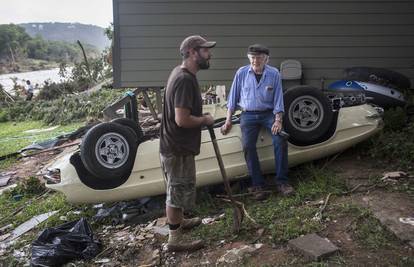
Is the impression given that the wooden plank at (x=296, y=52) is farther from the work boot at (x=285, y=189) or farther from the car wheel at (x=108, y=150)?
the work boot at (x=285, y=189)

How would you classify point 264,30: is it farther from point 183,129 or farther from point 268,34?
point 183,129

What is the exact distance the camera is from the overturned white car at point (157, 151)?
486 centimetres

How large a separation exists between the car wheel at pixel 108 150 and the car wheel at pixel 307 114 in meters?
1.89

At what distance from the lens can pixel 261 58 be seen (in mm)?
4793

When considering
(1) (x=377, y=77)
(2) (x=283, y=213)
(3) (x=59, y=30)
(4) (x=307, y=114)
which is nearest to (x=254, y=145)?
(4) (x=307, y=114)

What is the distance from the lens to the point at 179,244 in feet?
12.8

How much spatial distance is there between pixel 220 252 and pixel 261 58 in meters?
2.23

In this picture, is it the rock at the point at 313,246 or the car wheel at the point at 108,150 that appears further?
the car wheel at the point at 108,150

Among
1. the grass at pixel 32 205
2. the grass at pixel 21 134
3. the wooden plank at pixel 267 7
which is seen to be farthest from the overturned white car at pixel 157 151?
the grass at pixel 21 134

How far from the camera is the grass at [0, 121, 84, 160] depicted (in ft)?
36.6

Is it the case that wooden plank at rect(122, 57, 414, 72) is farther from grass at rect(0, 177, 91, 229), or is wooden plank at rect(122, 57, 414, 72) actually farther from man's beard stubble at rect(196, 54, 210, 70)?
man's beard stubble at rect(196, 54, 210, 70)

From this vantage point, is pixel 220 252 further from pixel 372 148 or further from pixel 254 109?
pixel 372 148

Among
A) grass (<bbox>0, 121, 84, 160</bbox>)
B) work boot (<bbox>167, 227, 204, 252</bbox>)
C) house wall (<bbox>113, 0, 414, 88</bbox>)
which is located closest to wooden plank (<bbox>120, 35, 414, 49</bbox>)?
house wall (<bbox>113, 0, 414, 88</bbox>)

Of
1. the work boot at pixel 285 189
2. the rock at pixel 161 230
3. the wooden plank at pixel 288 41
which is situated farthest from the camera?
the wooden plank at pixel 288 41
